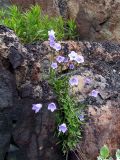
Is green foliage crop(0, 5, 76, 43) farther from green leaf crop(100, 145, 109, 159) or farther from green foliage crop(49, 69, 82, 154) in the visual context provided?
green leaf crop(100, 145, 109, 159)

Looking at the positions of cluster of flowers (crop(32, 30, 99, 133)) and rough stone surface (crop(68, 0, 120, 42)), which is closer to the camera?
cluster of flowers (crop(32, 30, 99, 133))

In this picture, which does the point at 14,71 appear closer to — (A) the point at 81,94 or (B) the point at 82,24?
(A) the point at 81,94

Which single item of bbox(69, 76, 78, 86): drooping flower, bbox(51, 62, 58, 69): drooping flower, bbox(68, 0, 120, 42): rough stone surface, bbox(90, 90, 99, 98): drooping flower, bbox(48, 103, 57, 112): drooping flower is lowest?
bbox(48, 103, 57, 112): drooping flower

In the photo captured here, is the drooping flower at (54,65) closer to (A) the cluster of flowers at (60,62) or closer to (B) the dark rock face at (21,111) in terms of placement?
(A) the cluster of flowers at (60,62)

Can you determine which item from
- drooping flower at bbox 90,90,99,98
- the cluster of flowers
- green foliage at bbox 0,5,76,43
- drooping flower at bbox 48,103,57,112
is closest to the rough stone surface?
green foliage at bbox 0,5,76,43

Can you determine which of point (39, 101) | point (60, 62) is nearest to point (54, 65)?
point (60, 62)

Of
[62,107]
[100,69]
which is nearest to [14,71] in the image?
[62,107]

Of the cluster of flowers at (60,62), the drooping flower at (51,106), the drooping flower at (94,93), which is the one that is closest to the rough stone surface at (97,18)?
the cluster of flowers at (60,62)
